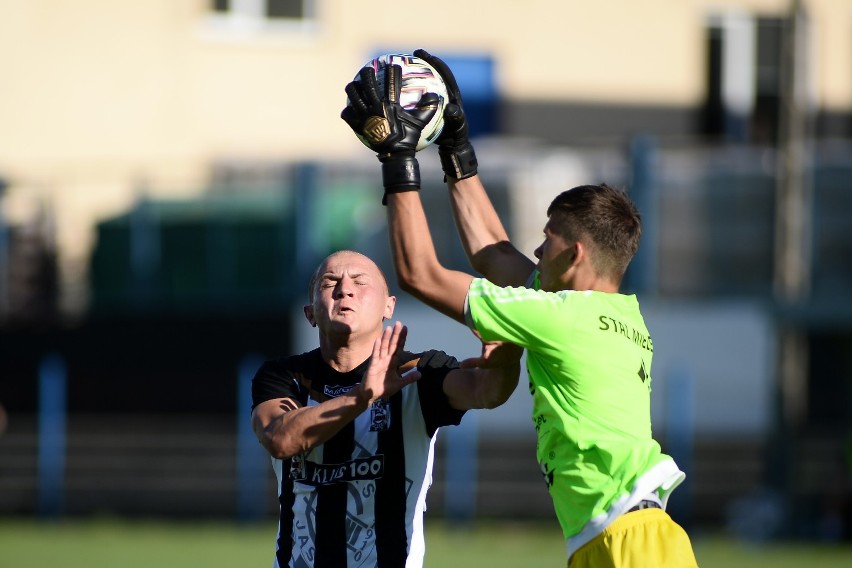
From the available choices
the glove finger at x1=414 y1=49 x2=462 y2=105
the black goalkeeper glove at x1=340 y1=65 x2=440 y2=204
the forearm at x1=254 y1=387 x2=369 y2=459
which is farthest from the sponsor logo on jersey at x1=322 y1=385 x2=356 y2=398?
the glove finger at x1=414 y1=49 x2=462 y2=105

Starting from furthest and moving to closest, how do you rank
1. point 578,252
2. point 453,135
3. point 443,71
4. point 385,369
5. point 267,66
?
point 267,66
point 453,135
point 443,71
point 578,252
point 385,369

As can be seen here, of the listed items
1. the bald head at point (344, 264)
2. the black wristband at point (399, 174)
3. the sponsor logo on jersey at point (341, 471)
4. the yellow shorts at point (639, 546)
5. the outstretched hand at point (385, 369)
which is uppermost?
the black wristband at point (399, 174)

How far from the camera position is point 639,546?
4523 mm

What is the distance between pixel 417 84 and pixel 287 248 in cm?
1202

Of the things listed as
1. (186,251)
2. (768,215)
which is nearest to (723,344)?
(768,215)

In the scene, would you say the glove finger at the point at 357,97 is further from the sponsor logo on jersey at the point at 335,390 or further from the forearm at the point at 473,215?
the sponsor logo on jersey at the point at 335,390

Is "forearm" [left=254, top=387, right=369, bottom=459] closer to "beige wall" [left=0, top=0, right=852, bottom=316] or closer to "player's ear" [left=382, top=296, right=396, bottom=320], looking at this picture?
"player's ear" [left=382, top=296, right=396, bottom=320]

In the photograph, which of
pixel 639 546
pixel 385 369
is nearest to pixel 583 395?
pixel 639 546

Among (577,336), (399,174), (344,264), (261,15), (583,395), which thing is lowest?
(583,395)

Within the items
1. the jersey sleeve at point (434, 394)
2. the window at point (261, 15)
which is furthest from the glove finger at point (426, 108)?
the window at point (261, 15)

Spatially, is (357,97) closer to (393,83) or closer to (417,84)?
(393,83)

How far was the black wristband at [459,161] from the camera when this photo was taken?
202 inches

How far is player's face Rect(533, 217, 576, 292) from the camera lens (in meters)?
4.64

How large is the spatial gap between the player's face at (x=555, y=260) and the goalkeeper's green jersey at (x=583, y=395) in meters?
0.09
